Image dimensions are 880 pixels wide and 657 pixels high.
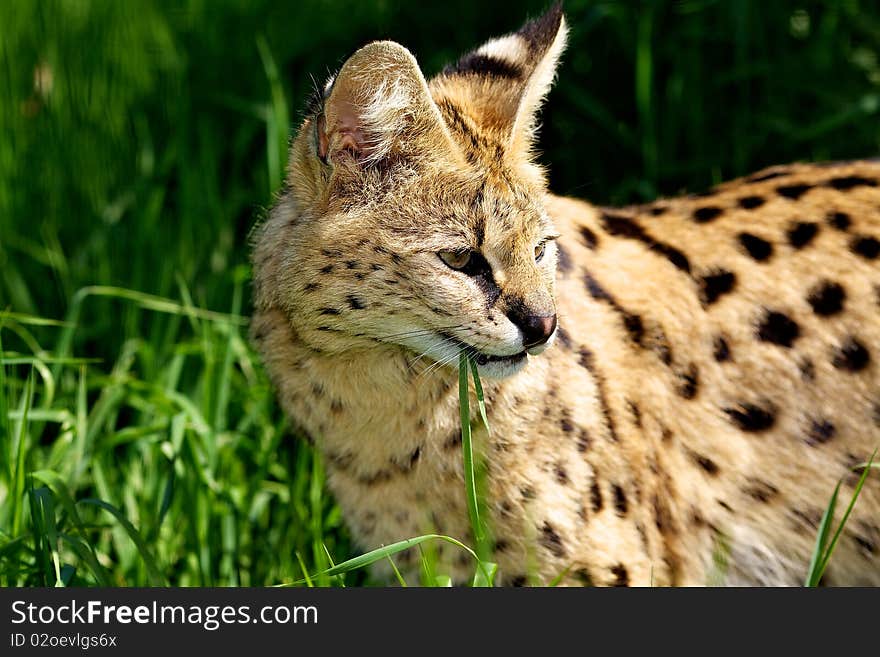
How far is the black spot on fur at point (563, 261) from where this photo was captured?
336cm

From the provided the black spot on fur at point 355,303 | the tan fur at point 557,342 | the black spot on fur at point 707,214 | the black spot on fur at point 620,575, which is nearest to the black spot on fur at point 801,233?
the tan fur at point 557,342

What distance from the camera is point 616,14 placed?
5.12 meters

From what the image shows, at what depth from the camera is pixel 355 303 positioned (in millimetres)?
3004

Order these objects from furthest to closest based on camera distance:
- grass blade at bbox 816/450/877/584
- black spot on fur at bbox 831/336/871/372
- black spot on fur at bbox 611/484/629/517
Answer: black spot on fur at bbox 831/336/871/372, black spot on fur at bbox 611/484/629/517, grass blade at bbox 816/450/877/584

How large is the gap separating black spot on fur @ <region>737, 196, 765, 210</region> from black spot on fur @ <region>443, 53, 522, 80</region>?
0.83m

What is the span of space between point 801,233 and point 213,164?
2675mm

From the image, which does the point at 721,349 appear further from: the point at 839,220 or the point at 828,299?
the point at 839,220

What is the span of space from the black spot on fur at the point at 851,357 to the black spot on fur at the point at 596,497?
789 mm

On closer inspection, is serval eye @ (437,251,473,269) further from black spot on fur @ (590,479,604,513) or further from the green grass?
the green grass

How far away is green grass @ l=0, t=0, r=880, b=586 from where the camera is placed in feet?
13.4

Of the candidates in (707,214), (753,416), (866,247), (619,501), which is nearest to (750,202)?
(707,214)

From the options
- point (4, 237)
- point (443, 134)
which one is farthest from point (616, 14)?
Answer: point (4, 237)

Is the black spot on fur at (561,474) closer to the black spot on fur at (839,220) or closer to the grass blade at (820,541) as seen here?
the grass blade at (820,541)

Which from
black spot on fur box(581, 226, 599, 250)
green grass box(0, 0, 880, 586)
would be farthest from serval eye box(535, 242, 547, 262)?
green grass box(0, 0, 880, 586)
